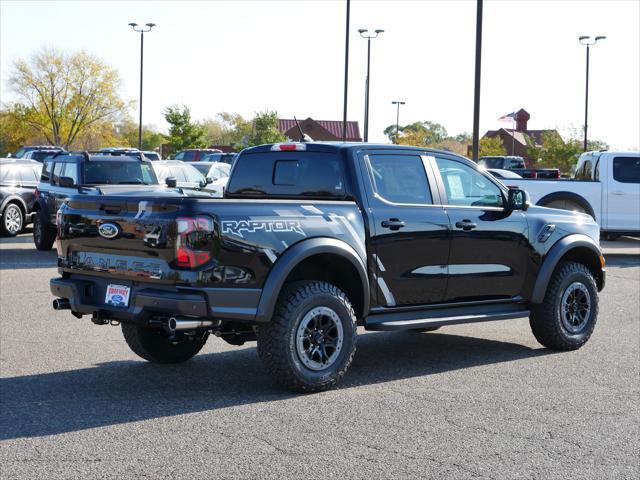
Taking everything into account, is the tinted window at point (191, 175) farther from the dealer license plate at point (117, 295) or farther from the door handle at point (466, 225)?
the dealer license plate at point (117, 295)

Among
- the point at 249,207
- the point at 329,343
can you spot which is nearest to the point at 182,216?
the point at 249,207

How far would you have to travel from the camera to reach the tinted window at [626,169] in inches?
783

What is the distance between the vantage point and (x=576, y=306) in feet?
30.1

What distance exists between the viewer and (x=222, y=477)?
505 centimetres

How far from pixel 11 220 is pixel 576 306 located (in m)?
15.8

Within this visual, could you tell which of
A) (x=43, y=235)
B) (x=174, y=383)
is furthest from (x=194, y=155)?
(x=174, y=383)

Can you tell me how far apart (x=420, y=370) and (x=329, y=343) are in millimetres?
1192

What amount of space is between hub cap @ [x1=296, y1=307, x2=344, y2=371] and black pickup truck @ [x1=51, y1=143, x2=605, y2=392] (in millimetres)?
11

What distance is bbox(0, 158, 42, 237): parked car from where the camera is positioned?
71.0ft

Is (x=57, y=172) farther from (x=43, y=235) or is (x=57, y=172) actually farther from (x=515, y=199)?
(x=515, y=199)

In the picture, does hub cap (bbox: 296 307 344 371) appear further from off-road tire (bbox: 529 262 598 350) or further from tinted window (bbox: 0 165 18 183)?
tinted window (bbox: 0 165 18 183)

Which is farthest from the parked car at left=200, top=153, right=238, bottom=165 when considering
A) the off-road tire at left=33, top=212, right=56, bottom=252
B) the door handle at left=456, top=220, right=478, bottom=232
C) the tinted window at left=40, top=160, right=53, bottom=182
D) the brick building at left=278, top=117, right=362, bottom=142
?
the brick building at left=278, top=117, right=362, bottom=142

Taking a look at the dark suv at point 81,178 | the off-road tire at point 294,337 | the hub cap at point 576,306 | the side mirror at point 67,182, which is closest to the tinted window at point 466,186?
the hub cap at point 576,306

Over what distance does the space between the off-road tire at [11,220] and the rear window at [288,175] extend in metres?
14.5
